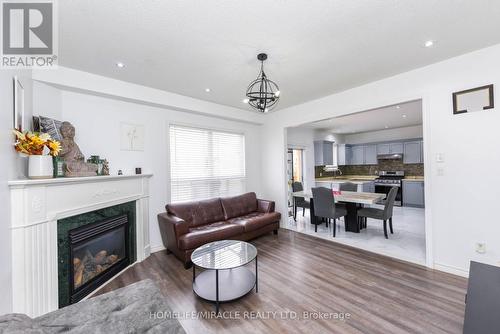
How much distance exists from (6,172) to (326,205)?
445cm

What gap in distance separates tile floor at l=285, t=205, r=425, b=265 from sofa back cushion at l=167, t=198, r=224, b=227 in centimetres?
183

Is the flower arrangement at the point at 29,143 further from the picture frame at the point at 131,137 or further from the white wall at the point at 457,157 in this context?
the white wall at the point at 457,157

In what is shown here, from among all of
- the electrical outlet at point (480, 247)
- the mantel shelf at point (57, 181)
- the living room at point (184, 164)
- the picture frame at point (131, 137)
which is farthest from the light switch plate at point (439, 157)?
the picture frame at point (131, 137)

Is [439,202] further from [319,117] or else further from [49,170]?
[49,170]

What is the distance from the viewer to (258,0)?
1.70 m

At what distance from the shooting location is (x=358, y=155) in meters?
8.20

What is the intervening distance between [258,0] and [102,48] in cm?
186

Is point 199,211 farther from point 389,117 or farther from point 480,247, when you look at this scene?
point 389,117

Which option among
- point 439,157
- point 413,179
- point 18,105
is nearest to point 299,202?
point 439,157

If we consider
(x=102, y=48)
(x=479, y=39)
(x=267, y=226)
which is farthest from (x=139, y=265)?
(x=479, y=39)

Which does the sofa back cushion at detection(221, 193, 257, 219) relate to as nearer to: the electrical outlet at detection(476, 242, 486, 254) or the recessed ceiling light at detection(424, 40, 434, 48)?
the electrical outlet at detection(476, 242, 486, 254)

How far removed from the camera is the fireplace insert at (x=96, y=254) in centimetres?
232

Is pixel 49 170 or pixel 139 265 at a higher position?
pixel 49 170

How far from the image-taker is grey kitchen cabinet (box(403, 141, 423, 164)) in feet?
21.9
